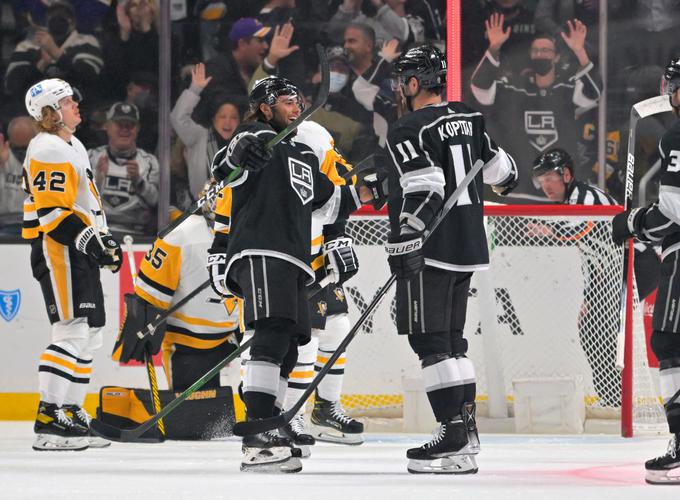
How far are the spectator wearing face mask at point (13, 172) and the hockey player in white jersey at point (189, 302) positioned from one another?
1.77m

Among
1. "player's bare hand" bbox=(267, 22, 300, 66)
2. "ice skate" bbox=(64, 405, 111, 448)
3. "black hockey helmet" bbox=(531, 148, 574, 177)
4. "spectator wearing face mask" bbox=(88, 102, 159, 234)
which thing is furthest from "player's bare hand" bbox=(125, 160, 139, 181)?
"ice skate" bbox=(64, 405, 111, 448)

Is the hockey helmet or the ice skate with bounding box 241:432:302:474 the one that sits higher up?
the hockey helmet

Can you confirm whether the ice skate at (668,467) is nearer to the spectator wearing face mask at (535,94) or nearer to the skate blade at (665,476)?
the skate blade at (665,476)

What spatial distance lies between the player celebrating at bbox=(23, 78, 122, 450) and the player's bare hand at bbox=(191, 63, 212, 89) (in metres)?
2.43

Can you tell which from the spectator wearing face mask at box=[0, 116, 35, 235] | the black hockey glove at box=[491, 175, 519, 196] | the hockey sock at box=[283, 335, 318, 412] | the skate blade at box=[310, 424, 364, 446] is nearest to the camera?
the black hockey glove at box=[491, 175, 519, 196]

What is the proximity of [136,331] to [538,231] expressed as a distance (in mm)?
1681

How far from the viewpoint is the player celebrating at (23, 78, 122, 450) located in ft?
14.7

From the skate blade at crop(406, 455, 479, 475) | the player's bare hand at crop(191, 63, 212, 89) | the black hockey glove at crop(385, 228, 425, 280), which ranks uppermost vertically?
the player's bare hand at crop(191, 63, 212, 89)

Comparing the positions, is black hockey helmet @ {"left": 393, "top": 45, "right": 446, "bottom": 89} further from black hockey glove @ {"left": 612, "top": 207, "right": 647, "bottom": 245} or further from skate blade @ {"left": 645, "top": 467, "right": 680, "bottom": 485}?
skate blade @ {"left": 645, "top": 467, "right": 680, "bottom": 485}

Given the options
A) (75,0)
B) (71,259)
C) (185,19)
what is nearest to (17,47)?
(75,0)

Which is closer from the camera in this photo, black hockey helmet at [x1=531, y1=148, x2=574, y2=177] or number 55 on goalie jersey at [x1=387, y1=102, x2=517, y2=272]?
number 55 on goalie jersey at [x1=387, y1=102, x2=517, y2=272]

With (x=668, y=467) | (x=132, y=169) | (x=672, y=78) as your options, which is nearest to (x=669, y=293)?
(x=668, y=467)

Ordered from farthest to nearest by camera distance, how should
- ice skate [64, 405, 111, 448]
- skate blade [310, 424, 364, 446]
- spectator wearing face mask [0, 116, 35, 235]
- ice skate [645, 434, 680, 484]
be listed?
spectator wearing face mask [0, 116, 35, 235], skate blade [310, 424, 364, 446], ice skate [64, 405, 111, 448], ice skate [645, 434, 680, 484]

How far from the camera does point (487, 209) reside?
17.4ft
